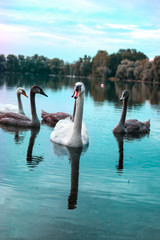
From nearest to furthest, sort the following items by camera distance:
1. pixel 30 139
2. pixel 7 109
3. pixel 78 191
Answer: pixel 78 191, pixel 30 139, pixel 7 109

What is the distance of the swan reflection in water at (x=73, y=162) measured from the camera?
6.84 metres

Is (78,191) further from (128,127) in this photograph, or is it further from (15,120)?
(15,120)

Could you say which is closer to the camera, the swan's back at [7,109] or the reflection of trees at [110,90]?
the swan's back at [7,109]

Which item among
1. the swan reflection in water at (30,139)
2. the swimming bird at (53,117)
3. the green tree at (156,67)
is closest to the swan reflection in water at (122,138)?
the swan reflection in water at (30,139)

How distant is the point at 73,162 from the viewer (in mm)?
9664

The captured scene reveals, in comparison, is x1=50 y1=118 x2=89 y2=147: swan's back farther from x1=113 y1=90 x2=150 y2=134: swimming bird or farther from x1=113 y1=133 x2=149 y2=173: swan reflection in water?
x1=113 y1=90 x2=150 y2=134: swimming bird

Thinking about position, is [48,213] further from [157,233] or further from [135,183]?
[135,183]

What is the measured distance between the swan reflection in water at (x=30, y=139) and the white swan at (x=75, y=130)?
1001 mm

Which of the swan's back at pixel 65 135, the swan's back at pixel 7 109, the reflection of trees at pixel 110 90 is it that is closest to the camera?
the swan's back at pixel 65 135

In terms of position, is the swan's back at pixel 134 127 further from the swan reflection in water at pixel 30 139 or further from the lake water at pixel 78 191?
the swan reflection in water at pixel 30 139

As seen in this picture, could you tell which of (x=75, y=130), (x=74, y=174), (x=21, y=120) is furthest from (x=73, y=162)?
(x=21, y=120)

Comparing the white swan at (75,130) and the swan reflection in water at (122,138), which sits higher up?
the white swan at (75,130)

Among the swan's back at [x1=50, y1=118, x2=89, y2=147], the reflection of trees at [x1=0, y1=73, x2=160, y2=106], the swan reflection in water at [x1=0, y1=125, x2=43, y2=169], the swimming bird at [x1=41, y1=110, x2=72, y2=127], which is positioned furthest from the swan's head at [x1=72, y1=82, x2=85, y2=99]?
the reflection of trees at [x1=0, y1=73, x2=160, y2=106]

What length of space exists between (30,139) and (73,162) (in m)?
3.54
